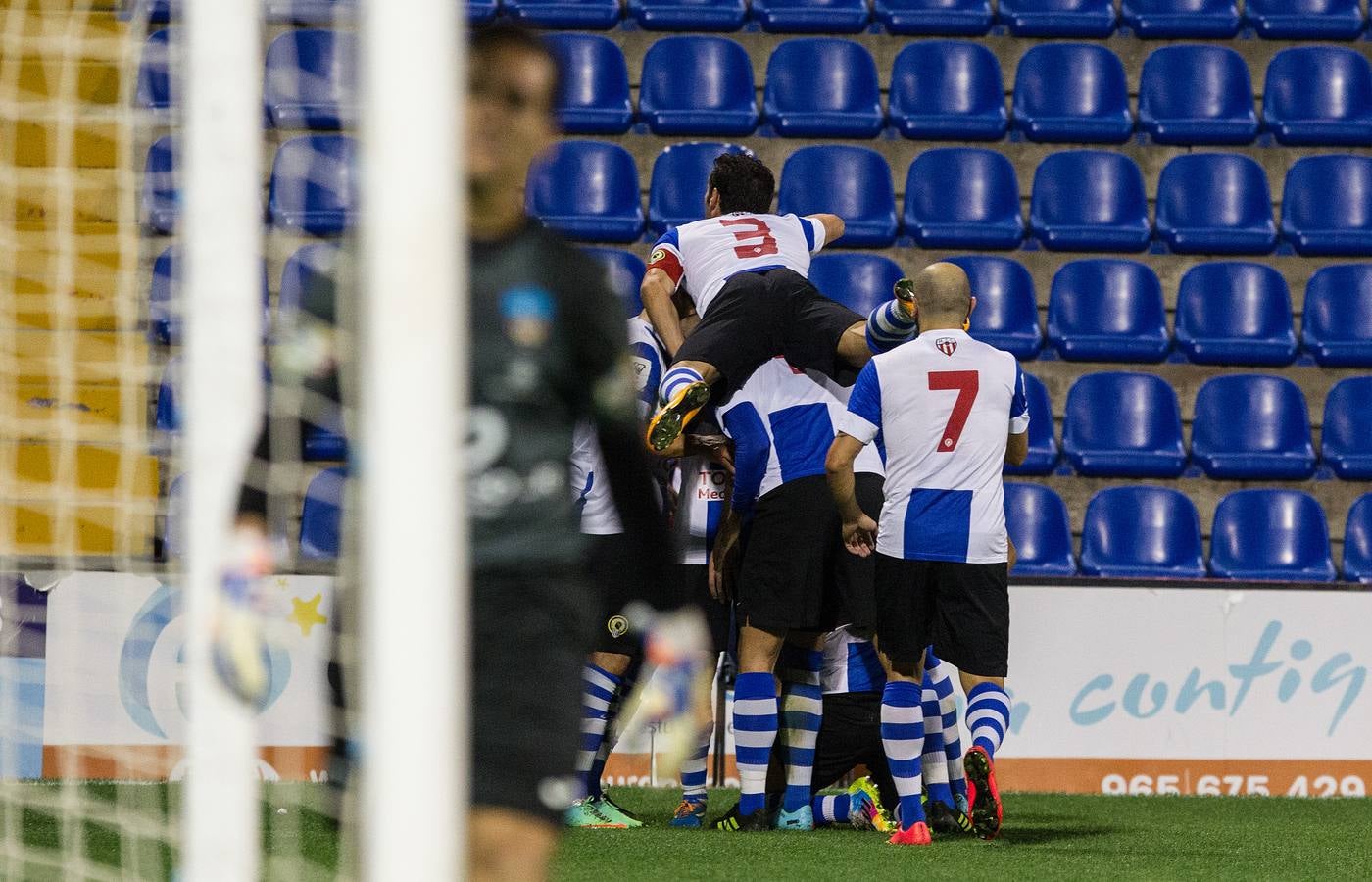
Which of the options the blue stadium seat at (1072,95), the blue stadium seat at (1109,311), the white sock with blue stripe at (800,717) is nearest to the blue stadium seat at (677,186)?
the blue stadium seat at (1072,95)

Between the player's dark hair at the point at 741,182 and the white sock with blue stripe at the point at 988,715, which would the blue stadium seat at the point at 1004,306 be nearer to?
the player's dark hair at the point at 741,182

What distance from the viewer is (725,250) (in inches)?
246

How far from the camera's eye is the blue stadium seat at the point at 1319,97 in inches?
390

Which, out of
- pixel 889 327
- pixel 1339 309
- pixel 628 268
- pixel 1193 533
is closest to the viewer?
pixel 889 327

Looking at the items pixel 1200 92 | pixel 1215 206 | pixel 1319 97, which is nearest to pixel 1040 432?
pixel 1215 206

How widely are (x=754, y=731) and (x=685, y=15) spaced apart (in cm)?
540

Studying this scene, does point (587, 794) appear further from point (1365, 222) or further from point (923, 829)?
point (1365, 222)

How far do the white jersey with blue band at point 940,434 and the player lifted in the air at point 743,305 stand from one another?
24 cm

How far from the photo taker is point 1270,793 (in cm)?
754

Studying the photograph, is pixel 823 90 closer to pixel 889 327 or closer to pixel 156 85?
pixel 156 85

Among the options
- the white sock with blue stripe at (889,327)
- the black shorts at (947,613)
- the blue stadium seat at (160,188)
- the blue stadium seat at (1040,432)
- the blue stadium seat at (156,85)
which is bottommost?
the black shorts at (947,613)

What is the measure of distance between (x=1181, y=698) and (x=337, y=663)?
5.53m

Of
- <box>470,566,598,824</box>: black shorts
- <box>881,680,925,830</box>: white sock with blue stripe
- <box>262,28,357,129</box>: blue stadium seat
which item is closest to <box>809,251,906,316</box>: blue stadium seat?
<box>262,28,357,129</box>: blue stadium seat

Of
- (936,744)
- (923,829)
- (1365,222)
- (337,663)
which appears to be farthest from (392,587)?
(1365,222)
